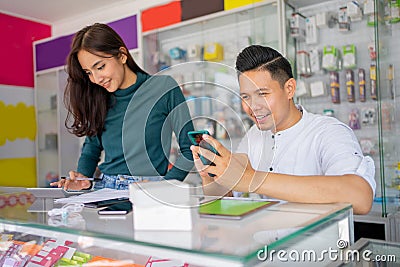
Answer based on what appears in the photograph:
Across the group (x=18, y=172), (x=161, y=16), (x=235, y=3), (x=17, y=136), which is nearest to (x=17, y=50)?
(x=17, y=136)

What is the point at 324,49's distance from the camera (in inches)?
112

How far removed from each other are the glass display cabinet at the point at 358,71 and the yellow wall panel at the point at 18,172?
322cm

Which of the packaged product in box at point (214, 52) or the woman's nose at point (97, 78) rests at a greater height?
the packaged product in box at point (214, 52)

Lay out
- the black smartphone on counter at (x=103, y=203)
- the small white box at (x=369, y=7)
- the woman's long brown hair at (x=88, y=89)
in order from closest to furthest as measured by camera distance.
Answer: the black smartphone on counter at (x=103, y=203)
the woman's long brown hair at (x=88, y=89)
the small white box at (x=369, y=7)

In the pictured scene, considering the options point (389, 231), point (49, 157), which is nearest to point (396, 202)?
point (389, 231)

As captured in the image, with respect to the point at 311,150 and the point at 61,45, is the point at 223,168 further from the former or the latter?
the point at 61,45

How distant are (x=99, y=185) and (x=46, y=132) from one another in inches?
139

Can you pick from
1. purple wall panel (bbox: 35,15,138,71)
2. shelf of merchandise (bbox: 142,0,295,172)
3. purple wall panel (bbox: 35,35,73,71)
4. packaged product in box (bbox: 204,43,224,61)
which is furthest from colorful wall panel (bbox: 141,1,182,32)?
purple wall panel (bbox: 35,35,73,71)

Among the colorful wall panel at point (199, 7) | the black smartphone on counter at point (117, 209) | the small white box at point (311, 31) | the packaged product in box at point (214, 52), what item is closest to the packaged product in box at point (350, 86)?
the small white box at point (311, 31)

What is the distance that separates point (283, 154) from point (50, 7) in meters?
3.91

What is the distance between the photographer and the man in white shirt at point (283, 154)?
Answer: 90cm

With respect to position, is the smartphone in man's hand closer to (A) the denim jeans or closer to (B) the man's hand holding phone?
(B) the man's hand holding phone

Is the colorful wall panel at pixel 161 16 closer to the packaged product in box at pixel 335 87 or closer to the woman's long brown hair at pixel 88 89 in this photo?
the packaged product in box at pixel 335 87

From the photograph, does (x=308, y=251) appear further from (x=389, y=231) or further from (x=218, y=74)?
(x=389, y=231)
